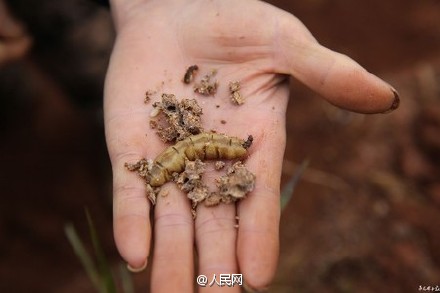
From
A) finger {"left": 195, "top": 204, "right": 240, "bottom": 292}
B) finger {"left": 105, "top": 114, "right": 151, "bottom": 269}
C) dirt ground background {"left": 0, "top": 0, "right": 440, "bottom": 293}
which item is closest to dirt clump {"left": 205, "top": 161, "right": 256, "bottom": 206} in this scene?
finger {"left": 195, "top": 204, "right": 240, "bottom": 292}

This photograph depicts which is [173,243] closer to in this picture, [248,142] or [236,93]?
[248,142]

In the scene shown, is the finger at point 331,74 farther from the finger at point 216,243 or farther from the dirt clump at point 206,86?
the finger at point 216,243

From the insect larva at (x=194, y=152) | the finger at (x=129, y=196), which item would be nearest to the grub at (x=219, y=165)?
the insect larva at (x=194, y=152)

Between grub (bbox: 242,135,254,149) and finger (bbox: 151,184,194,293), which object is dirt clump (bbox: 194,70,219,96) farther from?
finger (bbox: 151,184,194,293)

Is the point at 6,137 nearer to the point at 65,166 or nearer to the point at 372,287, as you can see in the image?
the point at 65,166

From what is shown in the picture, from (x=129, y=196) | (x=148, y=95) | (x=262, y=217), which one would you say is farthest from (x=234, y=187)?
(x=148, y=95)

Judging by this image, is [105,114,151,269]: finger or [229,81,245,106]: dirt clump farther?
[229,81,245,106]: dirt clump
